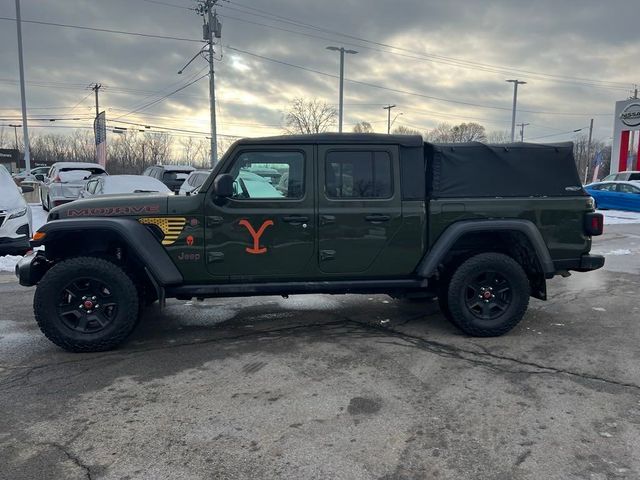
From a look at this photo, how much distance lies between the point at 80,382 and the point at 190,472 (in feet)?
5.62

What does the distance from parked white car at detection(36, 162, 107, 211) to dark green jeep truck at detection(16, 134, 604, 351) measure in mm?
10234

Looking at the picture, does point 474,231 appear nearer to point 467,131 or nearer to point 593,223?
point 593,223

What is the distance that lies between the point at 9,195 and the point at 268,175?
6.32 metres

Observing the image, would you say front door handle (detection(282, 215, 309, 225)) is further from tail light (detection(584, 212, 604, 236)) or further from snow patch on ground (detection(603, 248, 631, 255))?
snow patch on ground (detection(603, 248, 631, 255))

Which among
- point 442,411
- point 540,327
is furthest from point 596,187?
point 442,411

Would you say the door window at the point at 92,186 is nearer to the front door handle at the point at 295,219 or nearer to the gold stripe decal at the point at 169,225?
the gold stripe decal at the point at 169,225

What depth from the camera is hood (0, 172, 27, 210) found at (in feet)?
27.6

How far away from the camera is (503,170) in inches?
201

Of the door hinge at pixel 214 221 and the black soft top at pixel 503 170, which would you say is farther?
the black soft top at pixel 503 170

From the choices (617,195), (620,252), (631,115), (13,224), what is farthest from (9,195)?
(631,115)

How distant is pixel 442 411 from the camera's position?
3.47 meters

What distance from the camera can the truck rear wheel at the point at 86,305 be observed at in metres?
4.45

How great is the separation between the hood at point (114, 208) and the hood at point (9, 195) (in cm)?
462

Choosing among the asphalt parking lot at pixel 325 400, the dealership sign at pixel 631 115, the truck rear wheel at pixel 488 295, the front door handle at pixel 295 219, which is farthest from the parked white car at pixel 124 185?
the dealership sign at pixel 631 115
